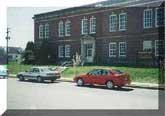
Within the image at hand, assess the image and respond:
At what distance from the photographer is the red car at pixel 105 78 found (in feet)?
62.1

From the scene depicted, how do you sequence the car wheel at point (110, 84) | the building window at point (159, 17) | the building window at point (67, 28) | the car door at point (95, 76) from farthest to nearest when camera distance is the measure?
the building window at point (159, 17) < the building window at point (67, 28) < the car door at point (95, 76) < the car wheel at point (110, 84)

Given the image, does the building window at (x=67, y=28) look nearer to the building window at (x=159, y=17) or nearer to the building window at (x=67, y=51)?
the building window at (x=67, y=51)

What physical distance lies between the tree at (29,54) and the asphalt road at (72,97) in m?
1.22

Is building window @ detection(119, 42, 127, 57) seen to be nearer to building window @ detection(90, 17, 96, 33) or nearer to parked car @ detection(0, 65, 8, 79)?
building window @ detection(90, 17, 96, 33)

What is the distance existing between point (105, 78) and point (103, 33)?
3604mm

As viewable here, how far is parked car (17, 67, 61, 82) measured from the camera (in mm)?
19734

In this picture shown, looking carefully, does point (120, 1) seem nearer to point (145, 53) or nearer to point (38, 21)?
point (145, 53)

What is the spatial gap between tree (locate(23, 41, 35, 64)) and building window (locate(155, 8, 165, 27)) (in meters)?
8.14

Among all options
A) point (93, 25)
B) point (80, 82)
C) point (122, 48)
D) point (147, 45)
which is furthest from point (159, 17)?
point (80, 82)

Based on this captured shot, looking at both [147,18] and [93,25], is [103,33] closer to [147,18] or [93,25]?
[93,25]

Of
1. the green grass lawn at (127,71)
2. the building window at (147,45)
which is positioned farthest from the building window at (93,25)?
the building window at (147,45)

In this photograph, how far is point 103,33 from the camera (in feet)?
70.8

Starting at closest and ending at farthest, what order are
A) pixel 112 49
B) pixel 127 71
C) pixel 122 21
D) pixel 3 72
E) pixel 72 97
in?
pixel 72 97
pixel 3 72
pixel 127 71
pixel 112 49
pixel 122 21

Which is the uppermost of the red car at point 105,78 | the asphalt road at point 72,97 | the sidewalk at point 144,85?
the red car at point 105,78
